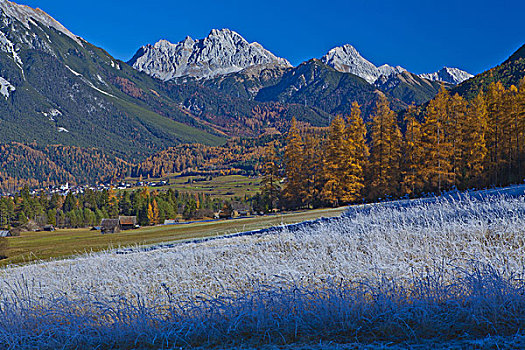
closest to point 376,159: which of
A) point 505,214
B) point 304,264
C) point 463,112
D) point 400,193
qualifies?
point 400,193

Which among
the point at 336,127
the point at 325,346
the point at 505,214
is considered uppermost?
the point at 336,127

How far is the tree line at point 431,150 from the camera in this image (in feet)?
139

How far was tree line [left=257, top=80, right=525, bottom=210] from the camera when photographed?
139 ft

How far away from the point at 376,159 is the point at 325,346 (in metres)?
44.5

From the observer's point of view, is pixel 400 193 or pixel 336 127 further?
Answer: pixel 336 127

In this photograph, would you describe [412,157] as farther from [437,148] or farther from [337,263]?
[337,263]

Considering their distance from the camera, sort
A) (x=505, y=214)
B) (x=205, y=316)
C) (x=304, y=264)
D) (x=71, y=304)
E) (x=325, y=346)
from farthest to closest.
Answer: (x=505, y=214), (x=304, y=264), (x=71, y=304), (x=205, y=316), (x=325, y=346)

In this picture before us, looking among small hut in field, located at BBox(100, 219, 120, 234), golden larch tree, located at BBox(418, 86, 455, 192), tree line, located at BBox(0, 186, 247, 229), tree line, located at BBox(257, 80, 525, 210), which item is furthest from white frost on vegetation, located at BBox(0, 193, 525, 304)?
tree line, located at BBox(0, 186, 247, 229)

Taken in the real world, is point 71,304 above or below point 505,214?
below

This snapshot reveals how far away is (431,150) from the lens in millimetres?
42531

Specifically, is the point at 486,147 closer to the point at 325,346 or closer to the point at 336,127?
the point at 336,127

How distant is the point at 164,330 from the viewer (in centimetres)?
554

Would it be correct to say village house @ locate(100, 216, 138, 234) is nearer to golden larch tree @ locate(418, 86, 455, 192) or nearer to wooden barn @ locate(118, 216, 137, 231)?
wooden barn @ locate(118, 216, 137, 231)

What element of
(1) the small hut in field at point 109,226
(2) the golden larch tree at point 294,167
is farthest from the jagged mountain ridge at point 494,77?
(1) the small hut in field at point 109,226
